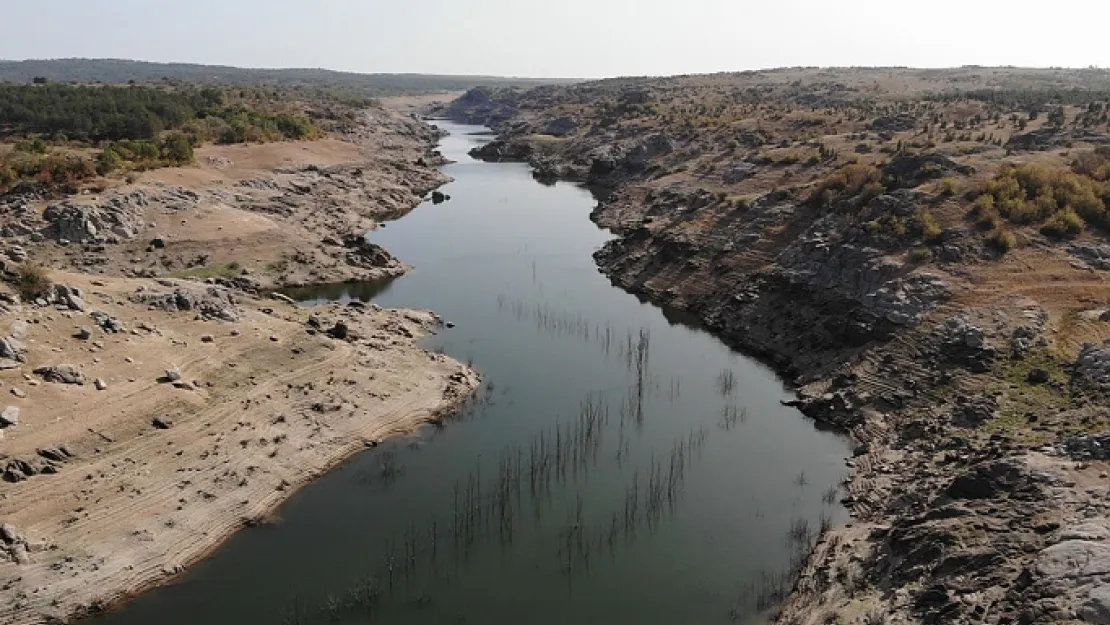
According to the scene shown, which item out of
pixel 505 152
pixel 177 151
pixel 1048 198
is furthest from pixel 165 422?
pixel 505 152

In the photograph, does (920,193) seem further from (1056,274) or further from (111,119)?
(111,119)

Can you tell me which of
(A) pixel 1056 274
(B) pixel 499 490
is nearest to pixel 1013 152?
(A) pixel 1056 274

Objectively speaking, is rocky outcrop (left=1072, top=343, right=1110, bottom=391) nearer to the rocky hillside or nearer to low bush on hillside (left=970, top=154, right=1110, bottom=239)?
the rocky hillside

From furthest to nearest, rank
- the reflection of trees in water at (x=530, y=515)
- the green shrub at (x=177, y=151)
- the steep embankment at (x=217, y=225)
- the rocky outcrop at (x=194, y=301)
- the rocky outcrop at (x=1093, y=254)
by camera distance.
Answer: the green shrub at (x=177, y=151), the steep embankment at (x=217, y=225), the rocky outcrop at (x=1093, y=254), the rocky outcrop at (x=194, y=301), the reflection of trees in water at (x=530, y=515)

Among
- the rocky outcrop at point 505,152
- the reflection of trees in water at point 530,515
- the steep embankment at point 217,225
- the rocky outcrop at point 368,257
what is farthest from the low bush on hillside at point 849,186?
the rocky outcrop at point 505,152

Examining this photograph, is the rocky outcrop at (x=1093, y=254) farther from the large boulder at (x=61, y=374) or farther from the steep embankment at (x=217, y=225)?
the large boulder at (x=61, y=374)

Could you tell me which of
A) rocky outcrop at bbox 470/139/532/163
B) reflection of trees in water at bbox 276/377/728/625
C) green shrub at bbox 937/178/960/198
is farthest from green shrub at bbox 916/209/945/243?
rocky outcrop at bbox 470/139/532/163
